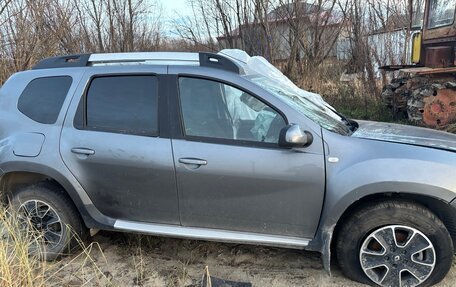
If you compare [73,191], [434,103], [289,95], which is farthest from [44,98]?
[434,103]

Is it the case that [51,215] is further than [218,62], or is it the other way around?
[51,215]

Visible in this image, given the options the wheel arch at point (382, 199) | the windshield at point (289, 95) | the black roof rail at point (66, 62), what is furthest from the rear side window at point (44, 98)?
the wheel arch at point (382, 199)

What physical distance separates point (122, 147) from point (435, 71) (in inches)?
282

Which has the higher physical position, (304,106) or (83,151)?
(304,106)

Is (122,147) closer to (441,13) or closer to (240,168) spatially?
(240,168)

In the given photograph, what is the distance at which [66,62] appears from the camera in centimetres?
388

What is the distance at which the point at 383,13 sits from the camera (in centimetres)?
1358

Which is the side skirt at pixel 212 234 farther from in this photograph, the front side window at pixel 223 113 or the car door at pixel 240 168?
the front side window at pixel 223 113

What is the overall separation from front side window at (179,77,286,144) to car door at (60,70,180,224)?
9.4 inches

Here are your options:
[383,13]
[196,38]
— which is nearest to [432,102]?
[383,13]

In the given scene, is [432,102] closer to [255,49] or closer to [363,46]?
[363,46]

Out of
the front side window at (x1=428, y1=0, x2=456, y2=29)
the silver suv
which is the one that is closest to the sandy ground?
the silver suv

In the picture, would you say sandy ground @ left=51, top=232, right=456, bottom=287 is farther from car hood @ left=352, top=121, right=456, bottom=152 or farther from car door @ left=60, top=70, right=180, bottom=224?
car hood @ left=352, top=121, right=456, bottom=152

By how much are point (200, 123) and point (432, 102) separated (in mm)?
6809
